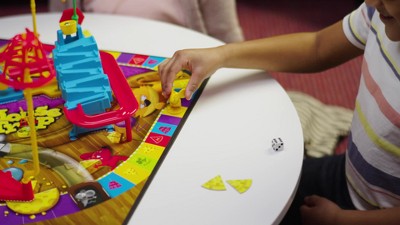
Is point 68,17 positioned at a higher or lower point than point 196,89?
higher

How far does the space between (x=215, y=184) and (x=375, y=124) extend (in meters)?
0.29

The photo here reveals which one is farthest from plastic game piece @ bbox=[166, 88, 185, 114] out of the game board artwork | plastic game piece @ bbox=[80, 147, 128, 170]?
plastic game piece @ bbox=[80, 147, 128, 170]

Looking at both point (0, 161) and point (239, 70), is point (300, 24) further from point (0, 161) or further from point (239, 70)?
point (0, 161)

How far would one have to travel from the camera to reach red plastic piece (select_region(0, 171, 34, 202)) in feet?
2.12

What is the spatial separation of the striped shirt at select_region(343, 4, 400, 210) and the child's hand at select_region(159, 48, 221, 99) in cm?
24

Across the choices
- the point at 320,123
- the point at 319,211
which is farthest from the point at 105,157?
the point at 320,123

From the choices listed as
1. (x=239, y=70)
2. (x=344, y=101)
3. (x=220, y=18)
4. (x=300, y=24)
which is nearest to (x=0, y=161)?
(x=239, y=70)

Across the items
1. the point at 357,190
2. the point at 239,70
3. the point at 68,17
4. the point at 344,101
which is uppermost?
the point at 68,17

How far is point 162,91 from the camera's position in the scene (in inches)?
33.5

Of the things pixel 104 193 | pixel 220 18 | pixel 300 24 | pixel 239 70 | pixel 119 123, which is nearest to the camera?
pixel 104 193

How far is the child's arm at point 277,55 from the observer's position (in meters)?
0.88

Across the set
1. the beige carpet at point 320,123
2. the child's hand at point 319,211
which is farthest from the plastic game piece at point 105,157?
the beige carpet at point 320,123

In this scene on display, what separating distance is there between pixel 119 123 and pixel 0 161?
0.55 ft

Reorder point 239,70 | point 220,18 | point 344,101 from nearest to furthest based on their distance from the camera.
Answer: point 239,70
point 220,18
point 344,101
